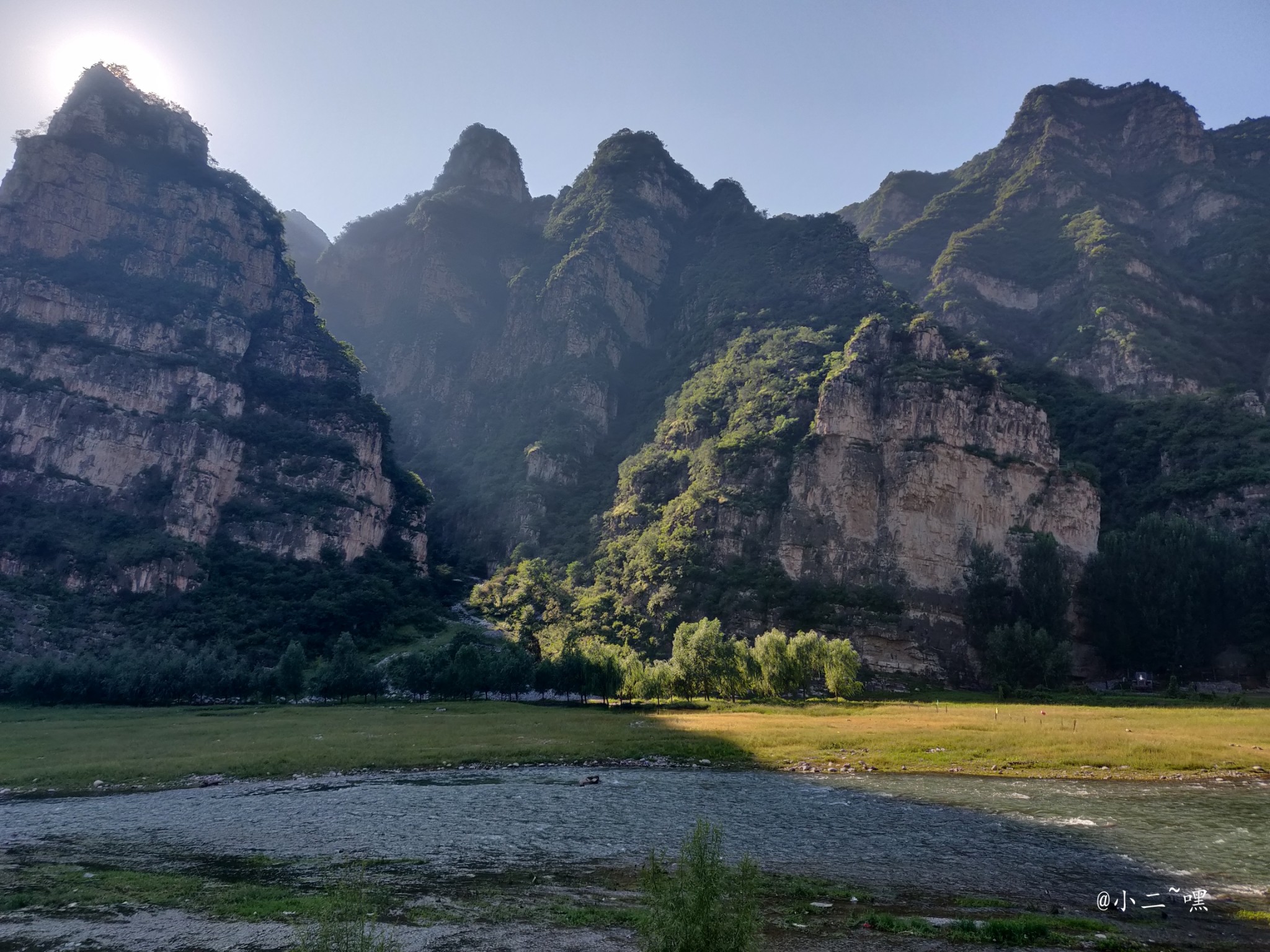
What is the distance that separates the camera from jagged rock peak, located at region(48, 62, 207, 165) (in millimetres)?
156000

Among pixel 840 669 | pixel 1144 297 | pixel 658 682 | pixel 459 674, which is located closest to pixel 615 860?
pixel 658 682

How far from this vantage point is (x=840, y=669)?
81438 millimetres

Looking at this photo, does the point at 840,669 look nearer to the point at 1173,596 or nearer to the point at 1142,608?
the point at 1142,608

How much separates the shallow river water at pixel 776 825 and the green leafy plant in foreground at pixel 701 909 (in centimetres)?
1171

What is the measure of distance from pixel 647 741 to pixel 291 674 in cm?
5473

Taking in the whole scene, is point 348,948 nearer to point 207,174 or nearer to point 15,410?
point 15,410

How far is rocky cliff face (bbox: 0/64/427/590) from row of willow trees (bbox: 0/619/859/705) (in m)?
35.0

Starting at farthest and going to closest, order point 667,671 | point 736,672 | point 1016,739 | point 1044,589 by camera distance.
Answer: point 1044,589, point 667,671, point 736,672, point 1016,739

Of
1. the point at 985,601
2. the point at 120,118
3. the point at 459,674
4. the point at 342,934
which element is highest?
the point at 120,118

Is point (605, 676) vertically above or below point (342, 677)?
above

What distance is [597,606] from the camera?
122125 millimetres

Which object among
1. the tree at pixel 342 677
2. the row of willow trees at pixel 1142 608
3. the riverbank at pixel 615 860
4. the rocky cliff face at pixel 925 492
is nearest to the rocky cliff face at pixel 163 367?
the tree at pixel 342 677

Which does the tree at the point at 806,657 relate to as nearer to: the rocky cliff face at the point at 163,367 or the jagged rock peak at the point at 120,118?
the rocky cliff face at the point at 163,367

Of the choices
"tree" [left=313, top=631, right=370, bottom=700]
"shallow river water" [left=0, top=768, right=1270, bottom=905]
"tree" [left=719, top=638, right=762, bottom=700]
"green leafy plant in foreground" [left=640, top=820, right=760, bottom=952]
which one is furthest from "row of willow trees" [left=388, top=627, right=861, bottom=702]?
"green leafy plant in foreground" [left=640, top=820, right=760, bottom=952]
